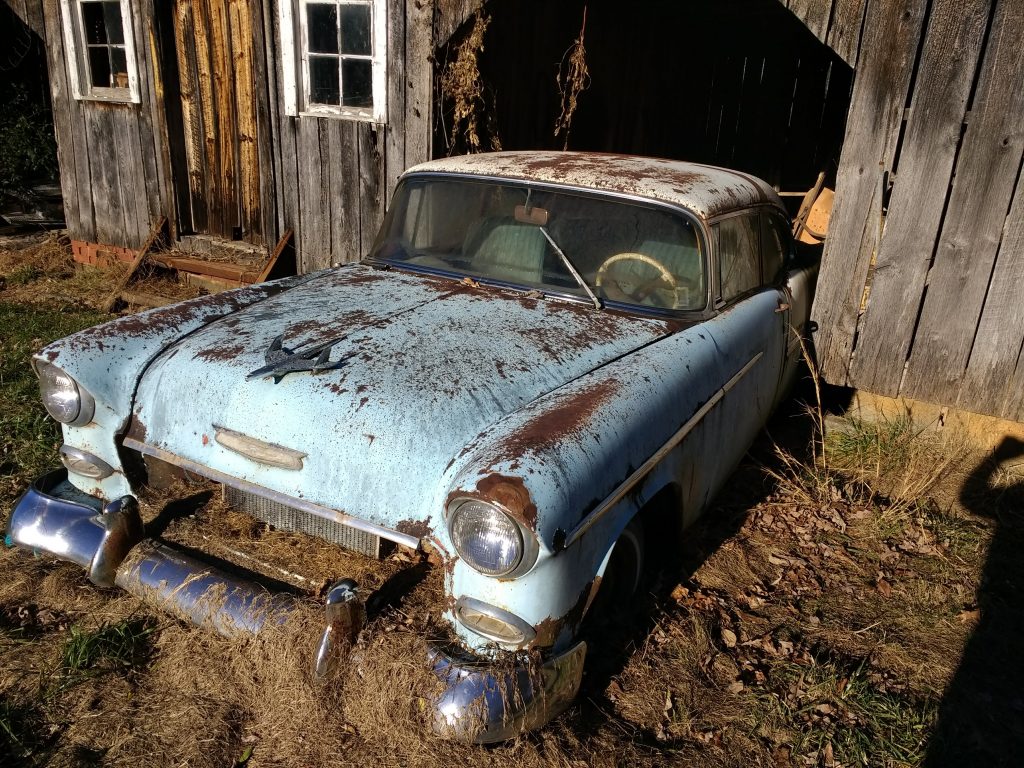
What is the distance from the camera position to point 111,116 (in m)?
7.60

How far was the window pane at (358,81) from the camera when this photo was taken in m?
6.04

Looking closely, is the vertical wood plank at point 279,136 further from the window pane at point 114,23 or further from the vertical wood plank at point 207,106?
the window pane at point 114,23

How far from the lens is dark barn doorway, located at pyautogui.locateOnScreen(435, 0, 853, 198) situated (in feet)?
22.0

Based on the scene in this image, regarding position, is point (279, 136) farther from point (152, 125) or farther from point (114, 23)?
point (114, 23)

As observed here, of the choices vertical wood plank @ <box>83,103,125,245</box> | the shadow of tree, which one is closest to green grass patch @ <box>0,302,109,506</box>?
vertical wood plank @ <box>83,103,125,245</box>

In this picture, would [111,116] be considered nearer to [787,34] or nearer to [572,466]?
[572,466]

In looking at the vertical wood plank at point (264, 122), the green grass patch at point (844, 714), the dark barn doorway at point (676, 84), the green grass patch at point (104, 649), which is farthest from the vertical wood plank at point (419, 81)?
the green grass patch at point (844, 714)

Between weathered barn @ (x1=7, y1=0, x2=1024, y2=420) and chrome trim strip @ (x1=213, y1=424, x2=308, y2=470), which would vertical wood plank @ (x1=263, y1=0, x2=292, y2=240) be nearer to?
weathered barn @ (x1=7, y1=0, x2=1024, y2=420)

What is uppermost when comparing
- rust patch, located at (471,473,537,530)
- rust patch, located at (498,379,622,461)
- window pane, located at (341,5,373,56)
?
window pane, located at (341,5,373,56)

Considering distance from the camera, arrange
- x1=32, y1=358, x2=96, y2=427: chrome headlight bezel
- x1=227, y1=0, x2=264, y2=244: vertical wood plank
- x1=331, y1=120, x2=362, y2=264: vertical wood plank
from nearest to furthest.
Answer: x1=32, y1=358, x2=96, y2=427: chrome headlight bezel, x1=331, y1=120, x2=362, y2=264: vertical wood plank, x1=227, y1=0, x2=264, y2=244: vertical wood plank

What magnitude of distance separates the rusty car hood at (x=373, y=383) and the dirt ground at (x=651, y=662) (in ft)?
1.12

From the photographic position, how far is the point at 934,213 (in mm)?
4273

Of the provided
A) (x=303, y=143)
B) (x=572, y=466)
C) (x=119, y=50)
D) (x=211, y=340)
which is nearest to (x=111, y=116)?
(x=119, y=50)

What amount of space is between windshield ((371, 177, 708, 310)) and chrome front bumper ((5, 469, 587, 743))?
5.40 ft
